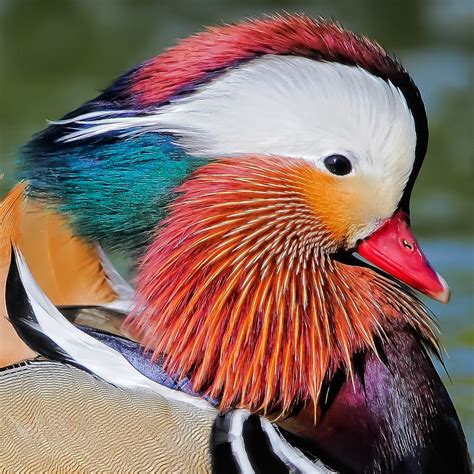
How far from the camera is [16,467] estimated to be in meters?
3.47

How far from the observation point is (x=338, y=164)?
134 inches

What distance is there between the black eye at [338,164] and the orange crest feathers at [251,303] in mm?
189

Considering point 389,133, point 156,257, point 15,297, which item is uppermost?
point 389,133

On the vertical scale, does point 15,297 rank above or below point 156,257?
below

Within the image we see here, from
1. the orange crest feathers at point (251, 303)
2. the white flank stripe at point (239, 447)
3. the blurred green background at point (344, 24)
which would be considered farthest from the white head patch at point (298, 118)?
the blurred green background at point (344, 24)

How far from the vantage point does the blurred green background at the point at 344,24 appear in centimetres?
630

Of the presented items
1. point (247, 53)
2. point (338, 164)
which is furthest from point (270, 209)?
point (247, 53)

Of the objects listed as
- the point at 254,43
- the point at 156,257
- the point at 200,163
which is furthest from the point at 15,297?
the point at 254,43

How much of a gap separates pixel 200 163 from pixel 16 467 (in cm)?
91

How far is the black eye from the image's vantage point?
340cm

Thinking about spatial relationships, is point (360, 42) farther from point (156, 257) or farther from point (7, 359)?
point (7, 359)

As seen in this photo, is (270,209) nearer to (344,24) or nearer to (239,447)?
(239,447)

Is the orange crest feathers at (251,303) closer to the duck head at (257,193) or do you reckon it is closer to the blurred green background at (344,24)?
the duck head at (257,193)

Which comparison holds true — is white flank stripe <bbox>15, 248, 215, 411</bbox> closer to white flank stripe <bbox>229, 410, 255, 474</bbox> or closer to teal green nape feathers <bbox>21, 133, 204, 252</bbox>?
white flank stripe <bbox>229, 410, 255, 474</bbox>
